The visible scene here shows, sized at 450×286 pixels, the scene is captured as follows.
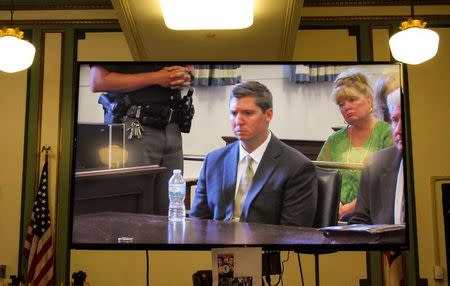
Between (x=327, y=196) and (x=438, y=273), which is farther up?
(x=327, y=196)

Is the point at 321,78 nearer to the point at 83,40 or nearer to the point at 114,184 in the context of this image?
the point at 114,184

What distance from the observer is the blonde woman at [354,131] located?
8.87 ft

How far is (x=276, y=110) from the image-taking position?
2.79 m

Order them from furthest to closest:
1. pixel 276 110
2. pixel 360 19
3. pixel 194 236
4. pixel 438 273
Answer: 1. pixel 360 19
2. pixel 438 273
3. pixel 276 110
4. pixel 194 236

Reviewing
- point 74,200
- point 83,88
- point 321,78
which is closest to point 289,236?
point 321,78

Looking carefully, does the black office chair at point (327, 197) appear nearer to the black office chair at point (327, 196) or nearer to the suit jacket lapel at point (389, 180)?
the black office chair at point (327, 196)

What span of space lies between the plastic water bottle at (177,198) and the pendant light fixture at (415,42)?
1455 mm

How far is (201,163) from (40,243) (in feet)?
5.96

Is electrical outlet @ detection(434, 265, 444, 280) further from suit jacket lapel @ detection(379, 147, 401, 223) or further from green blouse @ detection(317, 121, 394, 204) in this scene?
green blouse @ detection(317, 121, 394, 204)

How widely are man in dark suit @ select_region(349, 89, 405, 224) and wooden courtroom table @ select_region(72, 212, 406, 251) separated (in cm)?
10

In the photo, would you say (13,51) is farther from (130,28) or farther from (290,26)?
(290,26)

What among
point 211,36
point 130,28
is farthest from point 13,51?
point 211,36

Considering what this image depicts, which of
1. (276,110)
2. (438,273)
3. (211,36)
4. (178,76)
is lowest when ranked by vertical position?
(438,273)

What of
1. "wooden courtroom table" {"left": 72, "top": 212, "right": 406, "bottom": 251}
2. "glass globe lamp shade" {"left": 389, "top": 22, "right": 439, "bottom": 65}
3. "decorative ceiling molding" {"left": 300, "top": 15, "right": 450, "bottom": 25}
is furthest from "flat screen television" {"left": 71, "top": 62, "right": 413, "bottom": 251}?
"decorative ceiling molding" {"left": 300, "top": 15, "right": 450, "bottom": 25}
